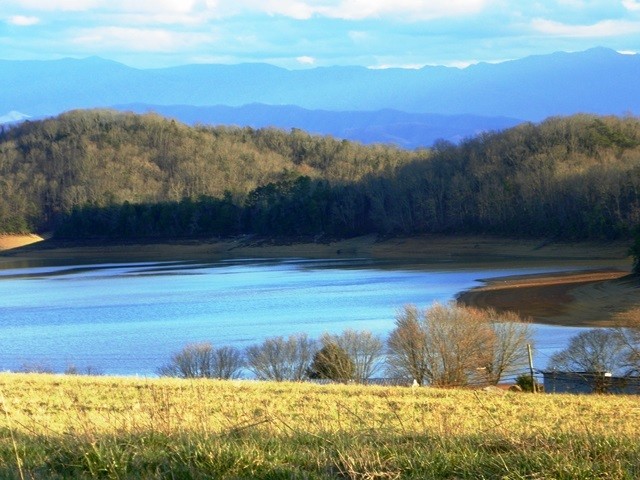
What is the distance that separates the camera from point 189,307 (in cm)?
4016

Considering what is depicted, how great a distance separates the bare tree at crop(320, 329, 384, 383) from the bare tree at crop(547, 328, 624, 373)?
433 cm

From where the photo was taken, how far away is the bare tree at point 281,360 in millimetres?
22438

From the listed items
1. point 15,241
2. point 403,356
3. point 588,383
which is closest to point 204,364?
point 403,356

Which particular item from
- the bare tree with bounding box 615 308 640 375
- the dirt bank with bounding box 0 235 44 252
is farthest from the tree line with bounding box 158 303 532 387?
the dirt bank with bounding box 0 235 44 252

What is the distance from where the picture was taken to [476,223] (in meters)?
75.8

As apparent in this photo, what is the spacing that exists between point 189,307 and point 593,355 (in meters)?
22.9

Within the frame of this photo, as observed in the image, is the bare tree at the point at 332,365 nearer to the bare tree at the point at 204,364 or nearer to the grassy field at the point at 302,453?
the bare tree at the point at 204,364

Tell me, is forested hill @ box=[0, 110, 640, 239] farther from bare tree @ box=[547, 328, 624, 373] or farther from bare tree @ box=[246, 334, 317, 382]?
bare tree @ box=[246, 334, 317, 382]

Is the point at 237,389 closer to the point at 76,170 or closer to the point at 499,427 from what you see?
the point at 499,427

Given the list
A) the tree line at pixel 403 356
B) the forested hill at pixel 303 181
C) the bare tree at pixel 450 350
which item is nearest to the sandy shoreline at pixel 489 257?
the forested hill at pixel 303 181

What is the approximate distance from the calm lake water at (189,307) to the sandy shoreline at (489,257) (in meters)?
2.73

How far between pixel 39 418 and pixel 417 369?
14.3 meters

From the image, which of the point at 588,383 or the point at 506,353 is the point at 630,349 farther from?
the point at 506,353

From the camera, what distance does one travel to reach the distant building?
17.7m
